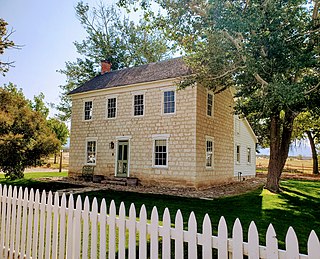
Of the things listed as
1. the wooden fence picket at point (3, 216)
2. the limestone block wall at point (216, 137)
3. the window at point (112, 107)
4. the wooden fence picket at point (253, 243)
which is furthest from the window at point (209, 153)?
the wooden fence picket at point (253, 243)

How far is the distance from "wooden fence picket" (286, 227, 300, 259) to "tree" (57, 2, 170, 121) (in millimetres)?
29142

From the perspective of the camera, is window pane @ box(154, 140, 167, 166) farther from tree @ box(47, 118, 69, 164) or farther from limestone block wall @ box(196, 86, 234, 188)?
tree @ box(47, 118, 69, 164)

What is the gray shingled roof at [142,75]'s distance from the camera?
15209 millimetres

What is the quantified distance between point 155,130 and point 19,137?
25.1 feet

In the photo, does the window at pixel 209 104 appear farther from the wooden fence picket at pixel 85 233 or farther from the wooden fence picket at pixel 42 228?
the wooden fence picket at pixel 85 233

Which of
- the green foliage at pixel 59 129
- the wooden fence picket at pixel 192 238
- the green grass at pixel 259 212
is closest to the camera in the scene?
the wooden fence picket at pixel 192 238

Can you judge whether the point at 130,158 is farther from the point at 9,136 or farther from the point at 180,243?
the point at 180,243

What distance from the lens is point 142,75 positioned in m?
17.0

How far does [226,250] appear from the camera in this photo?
2221mm

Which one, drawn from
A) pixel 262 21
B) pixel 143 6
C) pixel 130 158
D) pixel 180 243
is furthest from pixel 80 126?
pixel 180 243

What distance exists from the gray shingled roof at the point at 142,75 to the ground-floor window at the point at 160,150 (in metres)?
3.48

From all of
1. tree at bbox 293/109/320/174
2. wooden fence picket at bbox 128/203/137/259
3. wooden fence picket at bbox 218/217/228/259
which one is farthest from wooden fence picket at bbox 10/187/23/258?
tree at bbox 293/109/320/174

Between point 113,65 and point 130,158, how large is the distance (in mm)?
17256

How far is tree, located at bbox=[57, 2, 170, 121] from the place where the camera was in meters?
29.4
